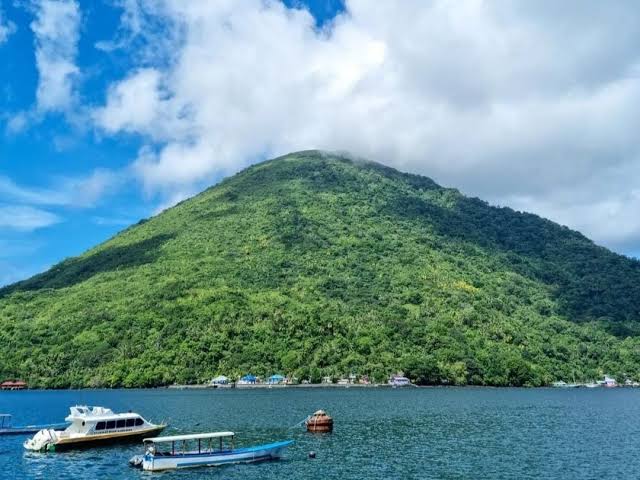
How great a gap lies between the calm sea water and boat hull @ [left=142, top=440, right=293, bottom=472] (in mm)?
1215

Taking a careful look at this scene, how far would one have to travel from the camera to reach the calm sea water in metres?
62.0

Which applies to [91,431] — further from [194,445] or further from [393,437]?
[393,437]

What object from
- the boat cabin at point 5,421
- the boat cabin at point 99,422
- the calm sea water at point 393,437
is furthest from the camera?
the boat cabin at point 5,421

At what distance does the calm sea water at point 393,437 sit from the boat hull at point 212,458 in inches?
47.8

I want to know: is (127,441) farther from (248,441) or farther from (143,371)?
(143,371)

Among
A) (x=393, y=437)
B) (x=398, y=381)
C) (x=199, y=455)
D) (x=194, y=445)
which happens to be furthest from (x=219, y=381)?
(x=199, y=455)

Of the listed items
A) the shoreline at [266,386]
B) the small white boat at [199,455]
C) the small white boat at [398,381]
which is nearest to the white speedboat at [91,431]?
the small white boat at [199,455]

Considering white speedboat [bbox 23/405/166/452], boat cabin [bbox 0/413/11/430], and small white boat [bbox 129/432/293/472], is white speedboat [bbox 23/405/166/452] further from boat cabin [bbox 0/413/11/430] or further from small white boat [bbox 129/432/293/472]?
boat cabin [bbox 0/413/11/430]

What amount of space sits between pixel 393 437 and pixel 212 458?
2638 cm

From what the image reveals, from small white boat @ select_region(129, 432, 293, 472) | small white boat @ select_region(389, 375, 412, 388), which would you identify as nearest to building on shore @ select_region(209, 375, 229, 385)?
small white boat @ select_region(389, 375, 412, 388)

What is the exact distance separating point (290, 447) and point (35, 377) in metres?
151

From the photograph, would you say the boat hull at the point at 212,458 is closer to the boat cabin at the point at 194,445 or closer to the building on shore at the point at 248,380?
the boat cabin at the point at 194,445

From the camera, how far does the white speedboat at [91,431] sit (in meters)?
73.7

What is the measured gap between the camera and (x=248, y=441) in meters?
78.8
